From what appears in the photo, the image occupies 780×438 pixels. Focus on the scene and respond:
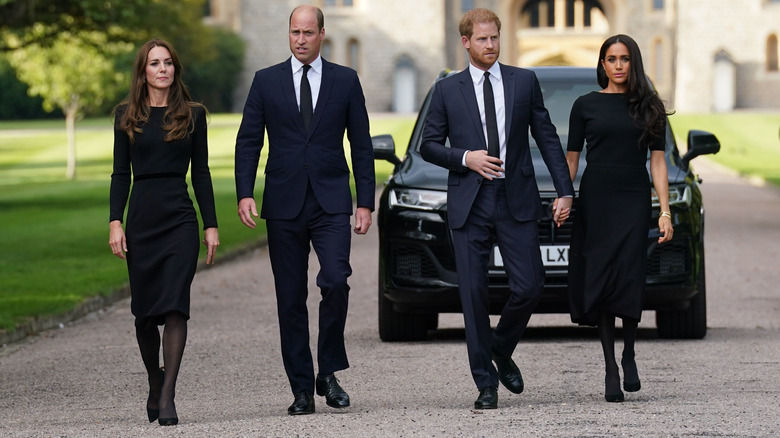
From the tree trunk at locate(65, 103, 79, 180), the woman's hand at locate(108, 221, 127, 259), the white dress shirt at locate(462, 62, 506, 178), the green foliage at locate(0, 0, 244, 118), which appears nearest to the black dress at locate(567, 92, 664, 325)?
the white dress shirt at locate(462, 62, 506, 178)

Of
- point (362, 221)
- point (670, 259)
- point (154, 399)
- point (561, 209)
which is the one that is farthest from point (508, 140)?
point (670, 259)

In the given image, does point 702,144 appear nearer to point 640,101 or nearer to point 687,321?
point 687,321

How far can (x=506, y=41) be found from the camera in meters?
83.5

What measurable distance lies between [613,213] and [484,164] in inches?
30.5

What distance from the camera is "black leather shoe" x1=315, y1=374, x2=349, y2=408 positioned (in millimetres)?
7000

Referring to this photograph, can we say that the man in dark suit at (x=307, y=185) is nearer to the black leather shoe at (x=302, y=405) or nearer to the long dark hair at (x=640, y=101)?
the black leather shoe at (x=302, y=405)

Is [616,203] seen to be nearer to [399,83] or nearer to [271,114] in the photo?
[271,114]

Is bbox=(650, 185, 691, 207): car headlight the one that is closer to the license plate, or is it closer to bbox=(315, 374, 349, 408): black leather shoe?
the license plate

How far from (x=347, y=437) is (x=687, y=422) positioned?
1.43m

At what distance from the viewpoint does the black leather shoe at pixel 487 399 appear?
22.4 ft

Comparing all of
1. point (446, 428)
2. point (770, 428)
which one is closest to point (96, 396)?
point (446, 428)

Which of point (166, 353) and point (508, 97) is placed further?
point (508, 97)

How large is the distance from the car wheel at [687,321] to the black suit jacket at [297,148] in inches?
138

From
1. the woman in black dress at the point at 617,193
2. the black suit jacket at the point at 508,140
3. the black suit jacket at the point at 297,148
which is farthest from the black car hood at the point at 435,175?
the black suit jacket at the point at 297,148
